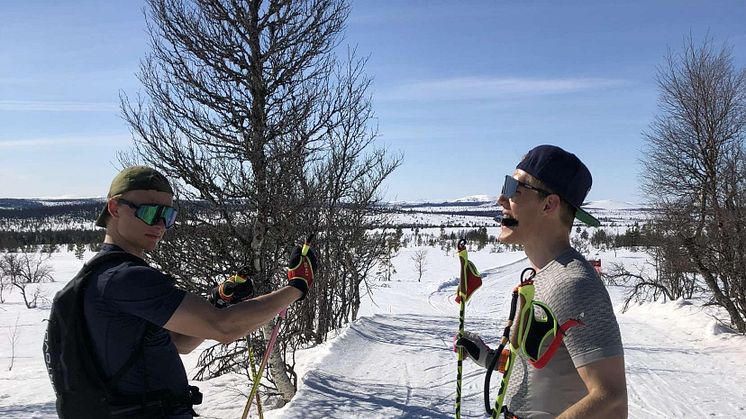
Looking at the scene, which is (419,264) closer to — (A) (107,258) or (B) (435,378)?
(B) (435,378)

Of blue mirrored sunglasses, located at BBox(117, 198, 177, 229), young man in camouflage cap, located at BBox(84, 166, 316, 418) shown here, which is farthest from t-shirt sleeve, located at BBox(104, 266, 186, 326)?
blue mirrored sunglasses, located at BBox(117, 198, 177, 229)

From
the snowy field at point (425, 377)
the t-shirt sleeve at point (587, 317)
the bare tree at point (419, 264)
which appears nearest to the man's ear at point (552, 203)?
the t-shirt sleeve at point (587, 317)

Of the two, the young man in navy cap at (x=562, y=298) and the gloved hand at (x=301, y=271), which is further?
the gloved hand at (x=301, y=271)

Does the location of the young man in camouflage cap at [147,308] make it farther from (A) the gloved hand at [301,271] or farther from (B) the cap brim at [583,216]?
(B) the cap brim at [583,216]

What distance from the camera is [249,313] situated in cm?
225

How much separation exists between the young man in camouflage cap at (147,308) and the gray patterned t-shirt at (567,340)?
3.70ft

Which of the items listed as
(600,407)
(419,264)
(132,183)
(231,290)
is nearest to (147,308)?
(132,183)

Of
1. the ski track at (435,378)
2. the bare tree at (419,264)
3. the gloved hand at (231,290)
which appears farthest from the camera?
the bare tree at (419,264)

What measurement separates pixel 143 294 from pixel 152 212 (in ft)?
1.78

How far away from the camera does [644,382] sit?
351 inches

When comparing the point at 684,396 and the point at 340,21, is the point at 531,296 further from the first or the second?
the point at 684,396

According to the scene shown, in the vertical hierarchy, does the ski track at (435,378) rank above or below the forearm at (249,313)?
below

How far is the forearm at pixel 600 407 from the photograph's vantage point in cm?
167

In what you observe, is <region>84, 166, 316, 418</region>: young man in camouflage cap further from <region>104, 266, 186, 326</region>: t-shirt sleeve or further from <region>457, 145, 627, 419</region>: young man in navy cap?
<region>457, 145, 627, 419</region>: young man in navy cap
